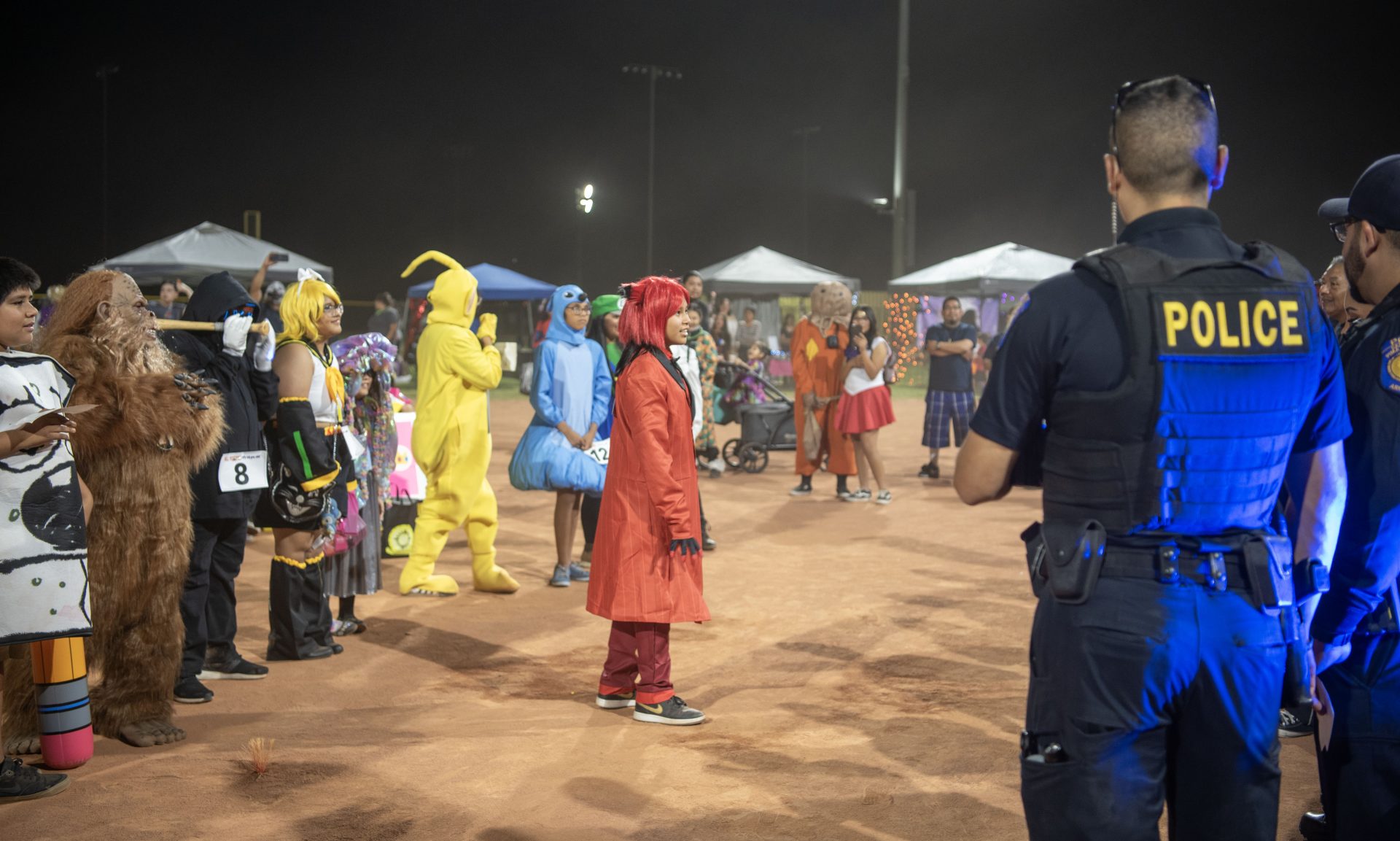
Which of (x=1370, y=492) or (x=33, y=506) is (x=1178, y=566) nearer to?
(x=1370, y=492)

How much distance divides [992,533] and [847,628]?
381 cm

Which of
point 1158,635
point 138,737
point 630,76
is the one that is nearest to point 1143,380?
point 1158,635

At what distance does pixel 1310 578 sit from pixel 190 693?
4884 millimetres

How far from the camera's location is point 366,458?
6.89 meters

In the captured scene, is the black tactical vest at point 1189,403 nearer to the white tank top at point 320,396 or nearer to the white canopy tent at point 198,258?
the white tank top at point 320,396

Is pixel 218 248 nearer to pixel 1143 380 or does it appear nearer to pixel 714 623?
pixel 714 623

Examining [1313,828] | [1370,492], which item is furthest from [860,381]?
[1370,492]

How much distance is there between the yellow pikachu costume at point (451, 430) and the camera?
768cm

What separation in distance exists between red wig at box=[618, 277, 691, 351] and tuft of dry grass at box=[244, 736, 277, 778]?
2305mm

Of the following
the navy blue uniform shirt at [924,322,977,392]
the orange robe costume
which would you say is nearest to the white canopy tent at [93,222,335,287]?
the orange robe costume

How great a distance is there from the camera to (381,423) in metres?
7.25

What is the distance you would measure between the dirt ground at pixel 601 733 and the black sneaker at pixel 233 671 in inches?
2.4

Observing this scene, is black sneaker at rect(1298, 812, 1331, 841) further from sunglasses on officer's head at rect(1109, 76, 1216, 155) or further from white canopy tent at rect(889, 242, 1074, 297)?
white canopy tent at rect(889, 242, 1074, 297)

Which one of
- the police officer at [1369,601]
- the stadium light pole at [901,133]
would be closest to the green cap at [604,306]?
the police officer at [1369,601]
